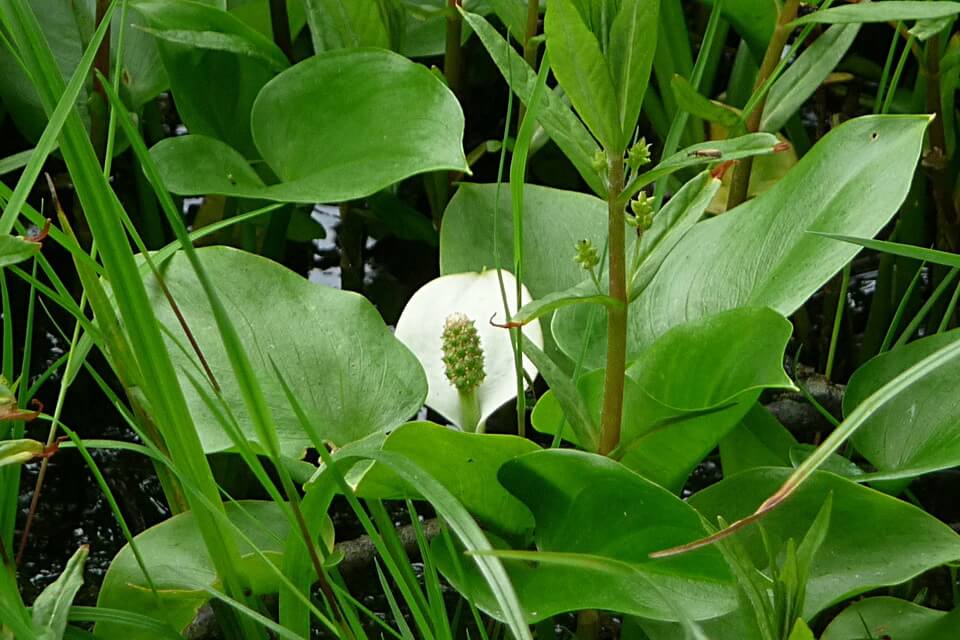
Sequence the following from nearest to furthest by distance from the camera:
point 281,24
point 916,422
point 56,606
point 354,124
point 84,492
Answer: point 56,606
point 916,422
point 354,124
point 84,492
point 281,24

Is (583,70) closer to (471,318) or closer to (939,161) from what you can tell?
(471,318)

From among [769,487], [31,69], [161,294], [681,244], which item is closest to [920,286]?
[681,244]

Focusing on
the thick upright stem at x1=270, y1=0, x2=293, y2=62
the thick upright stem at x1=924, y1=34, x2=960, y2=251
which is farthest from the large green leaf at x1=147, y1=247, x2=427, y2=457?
the thick upright stem at x1=924, y1=34, x2=960, y2=251

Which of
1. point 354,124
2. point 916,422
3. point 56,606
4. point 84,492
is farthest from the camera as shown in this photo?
point 84,492

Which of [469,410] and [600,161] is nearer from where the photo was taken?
[600,161]

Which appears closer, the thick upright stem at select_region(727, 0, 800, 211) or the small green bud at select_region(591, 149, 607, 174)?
the small green bud at select_region(591, 149, 607, 174)

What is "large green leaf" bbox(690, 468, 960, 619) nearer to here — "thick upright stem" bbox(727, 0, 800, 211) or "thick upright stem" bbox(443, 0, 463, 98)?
"thick upright stem" bbox(727, 0, 800, 211)

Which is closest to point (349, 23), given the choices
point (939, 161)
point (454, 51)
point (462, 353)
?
point (454, 51)

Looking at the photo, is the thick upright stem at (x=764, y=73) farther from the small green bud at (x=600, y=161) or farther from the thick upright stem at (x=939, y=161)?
the small green bud at (x=600, y=161)
